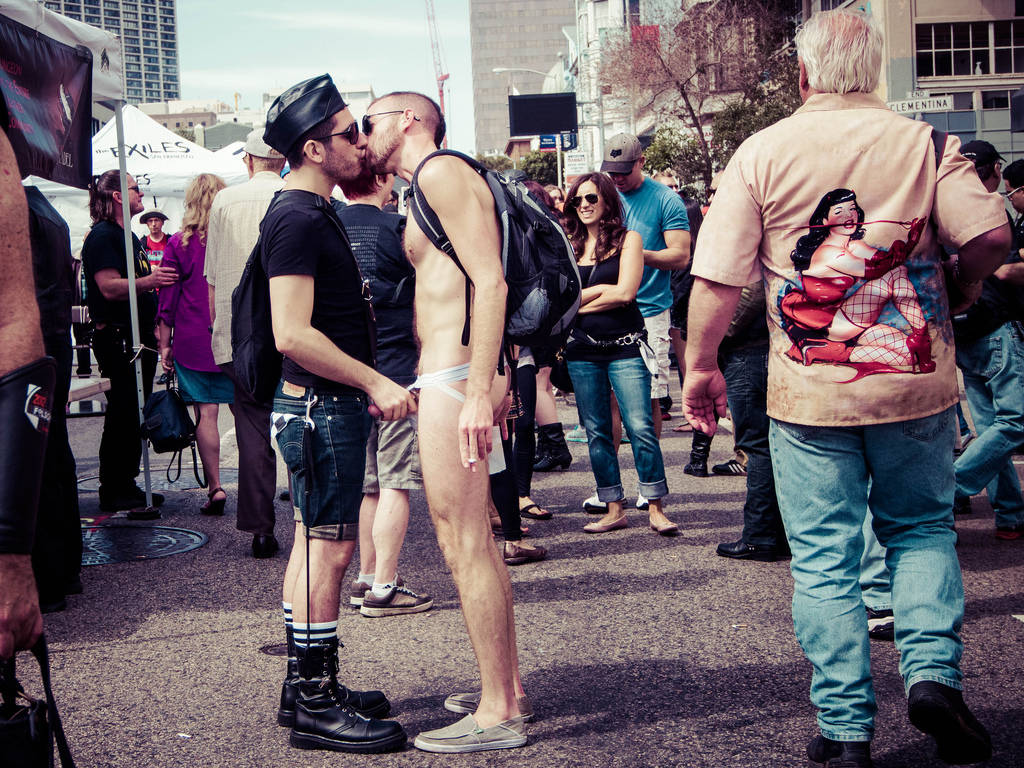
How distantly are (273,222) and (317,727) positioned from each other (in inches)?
63.8

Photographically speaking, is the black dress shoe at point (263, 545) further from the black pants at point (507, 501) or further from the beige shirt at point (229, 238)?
the black pants at point (507, 501)

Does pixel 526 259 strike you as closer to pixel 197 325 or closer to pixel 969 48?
pixel 197 325

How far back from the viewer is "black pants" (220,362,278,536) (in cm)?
620

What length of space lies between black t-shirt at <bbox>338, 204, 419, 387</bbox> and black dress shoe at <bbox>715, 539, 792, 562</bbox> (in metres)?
1.89

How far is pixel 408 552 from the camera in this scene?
6.24 meters

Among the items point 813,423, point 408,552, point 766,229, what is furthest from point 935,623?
point 408,552

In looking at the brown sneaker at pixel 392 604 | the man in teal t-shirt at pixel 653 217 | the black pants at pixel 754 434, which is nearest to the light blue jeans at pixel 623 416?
the man in teal t-shirt at pixel 653 217

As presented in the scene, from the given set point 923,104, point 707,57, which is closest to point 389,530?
point 923,104

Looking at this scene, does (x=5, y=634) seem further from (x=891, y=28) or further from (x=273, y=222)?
(x=891, y=28)

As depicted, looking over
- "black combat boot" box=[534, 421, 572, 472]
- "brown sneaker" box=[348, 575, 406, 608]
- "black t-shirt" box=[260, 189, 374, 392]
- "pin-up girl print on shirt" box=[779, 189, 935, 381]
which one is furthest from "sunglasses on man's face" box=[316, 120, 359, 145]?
"black combat boot" box=[534, 421, 572, 472]

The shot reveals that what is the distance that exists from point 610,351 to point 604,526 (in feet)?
3.36

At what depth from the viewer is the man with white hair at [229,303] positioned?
6188mm

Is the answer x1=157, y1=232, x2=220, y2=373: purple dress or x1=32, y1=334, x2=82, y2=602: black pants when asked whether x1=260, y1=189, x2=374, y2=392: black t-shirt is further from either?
x1=157, y1=232, x2=220, y2=373: purple dress

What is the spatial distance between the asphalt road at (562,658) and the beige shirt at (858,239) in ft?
3.72
